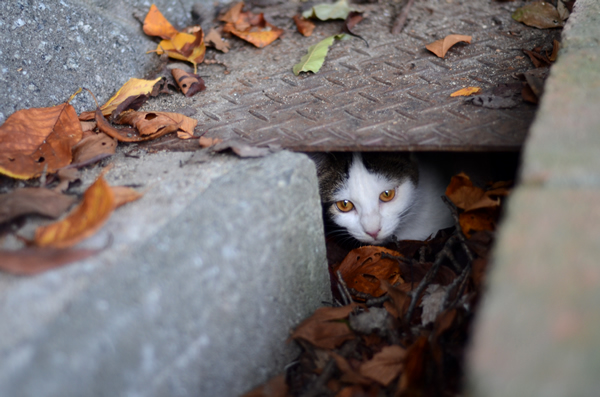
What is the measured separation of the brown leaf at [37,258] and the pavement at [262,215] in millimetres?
18

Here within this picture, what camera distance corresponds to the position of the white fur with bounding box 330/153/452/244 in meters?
1.66

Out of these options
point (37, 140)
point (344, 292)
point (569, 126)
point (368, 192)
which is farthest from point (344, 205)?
point (37, 140)

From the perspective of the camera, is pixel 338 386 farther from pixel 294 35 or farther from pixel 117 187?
pixel 294 35

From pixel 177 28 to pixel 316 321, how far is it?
4.85 feet

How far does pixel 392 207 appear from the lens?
5.69ft

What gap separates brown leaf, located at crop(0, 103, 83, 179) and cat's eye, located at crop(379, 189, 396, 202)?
3.43ft

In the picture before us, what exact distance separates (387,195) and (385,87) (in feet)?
1.39

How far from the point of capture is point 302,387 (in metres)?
1.04

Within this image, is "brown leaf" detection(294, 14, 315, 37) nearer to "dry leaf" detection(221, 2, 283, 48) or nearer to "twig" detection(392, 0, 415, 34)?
"dry leaf" detection(221, 2, 283, 48)

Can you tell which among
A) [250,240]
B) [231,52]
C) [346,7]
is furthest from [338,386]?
[346,7]

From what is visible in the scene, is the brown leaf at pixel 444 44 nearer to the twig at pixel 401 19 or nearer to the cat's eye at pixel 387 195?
the twig at pixel 401 19

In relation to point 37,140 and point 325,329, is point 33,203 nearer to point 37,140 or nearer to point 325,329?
point 37,140

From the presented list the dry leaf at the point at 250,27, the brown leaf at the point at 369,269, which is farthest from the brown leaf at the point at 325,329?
the dry leaf at the point at 250,27

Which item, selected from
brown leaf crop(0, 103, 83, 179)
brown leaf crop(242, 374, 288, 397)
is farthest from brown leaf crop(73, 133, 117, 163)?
brown leaf crop(242, 374, 288, 397)
